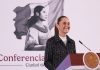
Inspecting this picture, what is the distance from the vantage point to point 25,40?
249 centimetres

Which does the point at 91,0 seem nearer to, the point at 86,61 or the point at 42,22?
the point at 42,22

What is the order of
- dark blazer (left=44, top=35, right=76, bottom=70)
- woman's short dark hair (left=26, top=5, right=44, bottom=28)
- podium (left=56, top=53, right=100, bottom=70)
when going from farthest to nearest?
woman's short dark hair (left=26, top=5, right=44, bottom=28), dark blazer (left=44, top=35, right=76, bottom=70), podium (left=56, top=53, right=100, bottom=70)

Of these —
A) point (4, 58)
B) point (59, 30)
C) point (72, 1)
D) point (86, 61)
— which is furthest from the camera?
point (72, 1)

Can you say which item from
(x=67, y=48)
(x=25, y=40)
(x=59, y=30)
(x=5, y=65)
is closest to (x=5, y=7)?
(x=25, y=40)

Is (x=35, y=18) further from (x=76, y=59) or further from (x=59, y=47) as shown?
(x=76, y=59)

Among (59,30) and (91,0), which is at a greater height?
(91,0)

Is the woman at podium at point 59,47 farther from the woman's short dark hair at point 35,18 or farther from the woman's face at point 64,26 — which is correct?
the woman's short dark hair at point 35,18

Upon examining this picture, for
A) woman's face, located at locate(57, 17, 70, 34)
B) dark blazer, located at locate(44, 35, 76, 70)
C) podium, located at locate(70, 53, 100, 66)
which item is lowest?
dark blazer, located at locate(44, 35, 76, 70)

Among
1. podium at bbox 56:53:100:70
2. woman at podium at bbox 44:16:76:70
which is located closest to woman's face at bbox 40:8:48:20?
woman at podium at bbox 44:16:76:70

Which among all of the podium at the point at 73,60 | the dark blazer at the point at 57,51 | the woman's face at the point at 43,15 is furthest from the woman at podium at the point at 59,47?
the woman's face at the point at 43,15

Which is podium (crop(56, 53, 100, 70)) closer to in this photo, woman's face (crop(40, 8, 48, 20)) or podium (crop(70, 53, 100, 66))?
podium (crop(70, 53, 100, 66))

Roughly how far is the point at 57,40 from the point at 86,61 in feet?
1.63

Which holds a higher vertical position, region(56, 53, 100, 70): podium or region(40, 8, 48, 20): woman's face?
region(40, 8, 48, 20): woman's face

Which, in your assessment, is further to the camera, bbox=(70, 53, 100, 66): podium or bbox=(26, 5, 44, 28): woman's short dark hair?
bbox=(26, 5, 44, 28): woman's short dark hair
